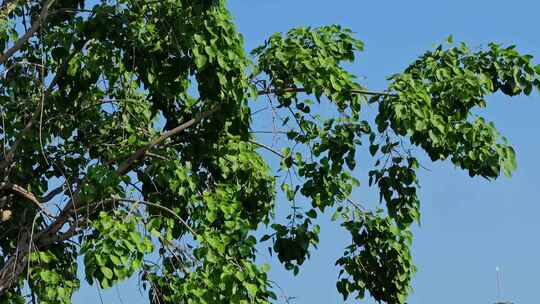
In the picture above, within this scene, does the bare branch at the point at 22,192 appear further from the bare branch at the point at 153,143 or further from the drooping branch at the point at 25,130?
the bare branch at the point at 153,143

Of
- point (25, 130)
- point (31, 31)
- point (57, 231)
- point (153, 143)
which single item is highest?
point (31, 31)

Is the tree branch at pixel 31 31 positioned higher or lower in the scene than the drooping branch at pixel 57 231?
higher

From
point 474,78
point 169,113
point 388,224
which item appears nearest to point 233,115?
point 169,113

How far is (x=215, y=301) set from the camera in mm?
8164

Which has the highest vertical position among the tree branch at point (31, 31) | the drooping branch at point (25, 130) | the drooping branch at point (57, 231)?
the tree branch at point (31, 31)

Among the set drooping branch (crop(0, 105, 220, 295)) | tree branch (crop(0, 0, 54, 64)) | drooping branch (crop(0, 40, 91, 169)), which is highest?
tree branch (crop(0, 0, 54, 64))

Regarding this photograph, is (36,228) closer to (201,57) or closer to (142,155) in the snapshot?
(142,155)

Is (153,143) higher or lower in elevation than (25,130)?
lower

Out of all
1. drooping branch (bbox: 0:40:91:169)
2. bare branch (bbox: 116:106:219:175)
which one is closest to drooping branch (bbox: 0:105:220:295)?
bare branch (bbox: 116:106:219:175)

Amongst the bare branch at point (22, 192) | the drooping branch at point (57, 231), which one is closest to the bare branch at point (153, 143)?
the drooping branch at point (57, 231)

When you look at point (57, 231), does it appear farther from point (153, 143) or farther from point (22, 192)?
point (153, 143)

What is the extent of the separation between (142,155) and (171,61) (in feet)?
3.01

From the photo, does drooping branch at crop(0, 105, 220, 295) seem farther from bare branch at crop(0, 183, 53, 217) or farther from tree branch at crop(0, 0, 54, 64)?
tree branch at crop(0, 0, 54, 64)

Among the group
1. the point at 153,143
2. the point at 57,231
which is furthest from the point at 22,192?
the point at 153,143
